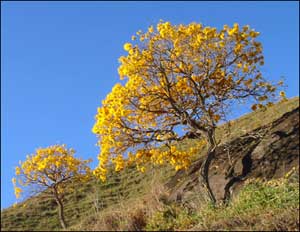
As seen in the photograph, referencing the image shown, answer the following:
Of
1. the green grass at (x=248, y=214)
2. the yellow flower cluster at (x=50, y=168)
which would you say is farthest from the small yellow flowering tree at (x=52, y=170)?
the green grass at (x=248, y=214)

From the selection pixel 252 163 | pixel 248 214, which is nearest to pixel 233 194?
pixel 252 163

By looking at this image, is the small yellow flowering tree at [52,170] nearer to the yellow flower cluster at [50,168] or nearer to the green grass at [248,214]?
the yellow flower cluster at [50,168]

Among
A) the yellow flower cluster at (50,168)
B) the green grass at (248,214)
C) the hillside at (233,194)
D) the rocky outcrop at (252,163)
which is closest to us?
the green grass at (248,214)

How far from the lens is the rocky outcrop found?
1784cm

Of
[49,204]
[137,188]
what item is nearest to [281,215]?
[137,188]

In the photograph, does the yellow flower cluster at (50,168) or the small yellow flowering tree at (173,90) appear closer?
the small yellow flowering tree at (173,90)

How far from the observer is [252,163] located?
1894 centimetres

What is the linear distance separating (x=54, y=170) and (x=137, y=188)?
569cm

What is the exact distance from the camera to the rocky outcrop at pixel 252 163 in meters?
17.8

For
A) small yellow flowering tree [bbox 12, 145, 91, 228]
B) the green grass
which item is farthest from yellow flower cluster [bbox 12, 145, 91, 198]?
the green grass

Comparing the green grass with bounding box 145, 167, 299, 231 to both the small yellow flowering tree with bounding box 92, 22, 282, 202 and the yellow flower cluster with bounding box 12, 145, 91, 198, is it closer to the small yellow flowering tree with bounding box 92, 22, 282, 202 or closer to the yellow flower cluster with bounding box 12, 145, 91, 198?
the small yellow flowering tree with bounding box 92, 22, 282, 202

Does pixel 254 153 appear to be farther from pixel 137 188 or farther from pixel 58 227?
pixel 58 227

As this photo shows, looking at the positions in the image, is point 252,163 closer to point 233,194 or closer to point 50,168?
point 233,194

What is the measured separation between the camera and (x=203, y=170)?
17.1 meters
